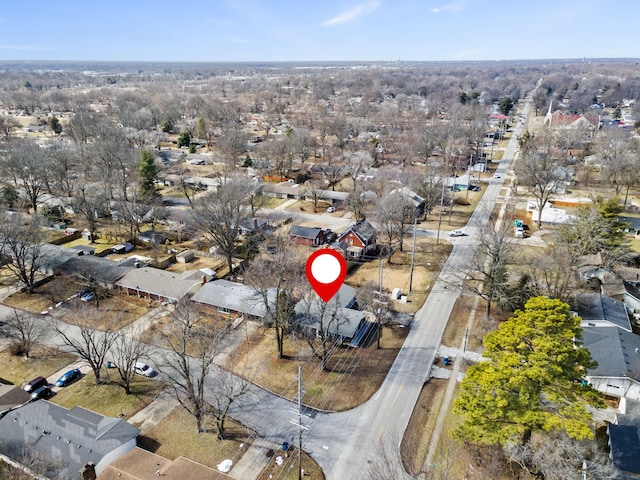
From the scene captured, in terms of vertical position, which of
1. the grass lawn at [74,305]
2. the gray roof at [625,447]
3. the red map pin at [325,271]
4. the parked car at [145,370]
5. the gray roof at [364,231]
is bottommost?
the parked car at [145,370]

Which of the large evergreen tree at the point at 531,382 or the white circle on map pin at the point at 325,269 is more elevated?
the white circle on map pin at the point at 325,269

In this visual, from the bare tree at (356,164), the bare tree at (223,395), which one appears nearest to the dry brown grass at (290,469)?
the bare tree at (223,395)

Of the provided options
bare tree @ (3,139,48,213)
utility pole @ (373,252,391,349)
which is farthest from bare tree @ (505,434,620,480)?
bare tree @ (3,139,48,213)

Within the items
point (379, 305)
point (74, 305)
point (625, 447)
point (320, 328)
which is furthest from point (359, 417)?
point (74, 305)

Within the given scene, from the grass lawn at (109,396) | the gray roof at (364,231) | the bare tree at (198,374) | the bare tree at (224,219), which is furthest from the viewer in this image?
the gray roof at (364,231)

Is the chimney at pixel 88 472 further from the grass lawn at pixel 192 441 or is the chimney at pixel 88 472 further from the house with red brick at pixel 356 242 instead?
the house with red brick at pixel 356 242

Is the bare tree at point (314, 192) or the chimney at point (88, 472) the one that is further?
the bare tree at point (314, 192)

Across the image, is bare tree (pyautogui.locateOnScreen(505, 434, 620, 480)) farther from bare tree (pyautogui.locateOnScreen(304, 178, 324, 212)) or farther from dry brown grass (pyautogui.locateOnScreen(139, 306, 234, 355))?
bare tree (pyautogui.locateOnScreen(304, 178, 324, 212))
